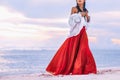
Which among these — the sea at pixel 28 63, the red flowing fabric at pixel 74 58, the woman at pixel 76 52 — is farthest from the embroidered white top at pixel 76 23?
the sea at pixel 28 63

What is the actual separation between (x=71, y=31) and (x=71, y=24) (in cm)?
24

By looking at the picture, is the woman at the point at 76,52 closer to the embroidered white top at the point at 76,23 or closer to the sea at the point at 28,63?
the embroidered white top at the point at 76,23

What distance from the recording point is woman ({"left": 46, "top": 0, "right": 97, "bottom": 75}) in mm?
15227

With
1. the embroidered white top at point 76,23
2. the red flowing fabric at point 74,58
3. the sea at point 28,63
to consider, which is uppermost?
the embroidered white top at point 76,23

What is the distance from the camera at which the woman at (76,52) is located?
15.2 m

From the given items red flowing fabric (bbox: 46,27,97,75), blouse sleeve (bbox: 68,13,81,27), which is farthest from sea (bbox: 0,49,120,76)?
blouse sleeve (bbox: 68,13,81,27)

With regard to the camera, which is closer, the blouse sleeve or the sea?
the blouse sleeve

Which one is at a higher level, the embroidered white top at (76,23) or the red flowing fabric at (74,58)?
the embroidered white top at (76,23)

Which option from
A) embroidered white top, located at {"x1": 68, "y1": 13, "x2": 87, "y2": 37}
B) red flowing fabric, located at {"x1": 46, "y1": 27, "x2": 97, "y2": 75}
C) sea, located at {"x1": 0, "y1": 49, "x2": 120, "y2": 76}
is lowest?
sea, located at {"x1": 0, "y1": 49, "x2": 120, "y2": 76}

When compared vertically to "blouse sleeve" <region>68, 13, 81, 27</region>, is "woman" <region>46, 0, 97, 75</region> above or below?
below

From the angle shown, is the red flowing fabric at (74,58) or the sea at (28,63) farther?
the sea at (28,63)

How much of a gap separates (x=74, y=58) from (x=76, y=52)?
0.18 m

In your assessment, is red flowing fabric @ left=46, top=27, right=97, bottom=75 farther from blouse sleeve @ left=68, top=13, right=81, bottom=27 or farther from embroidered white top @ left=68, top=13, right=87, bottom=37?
blouse sleeve @ left=68, top=13, right=81, bottom=27

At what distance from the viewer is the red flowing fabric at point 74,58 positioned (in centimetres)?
1522
